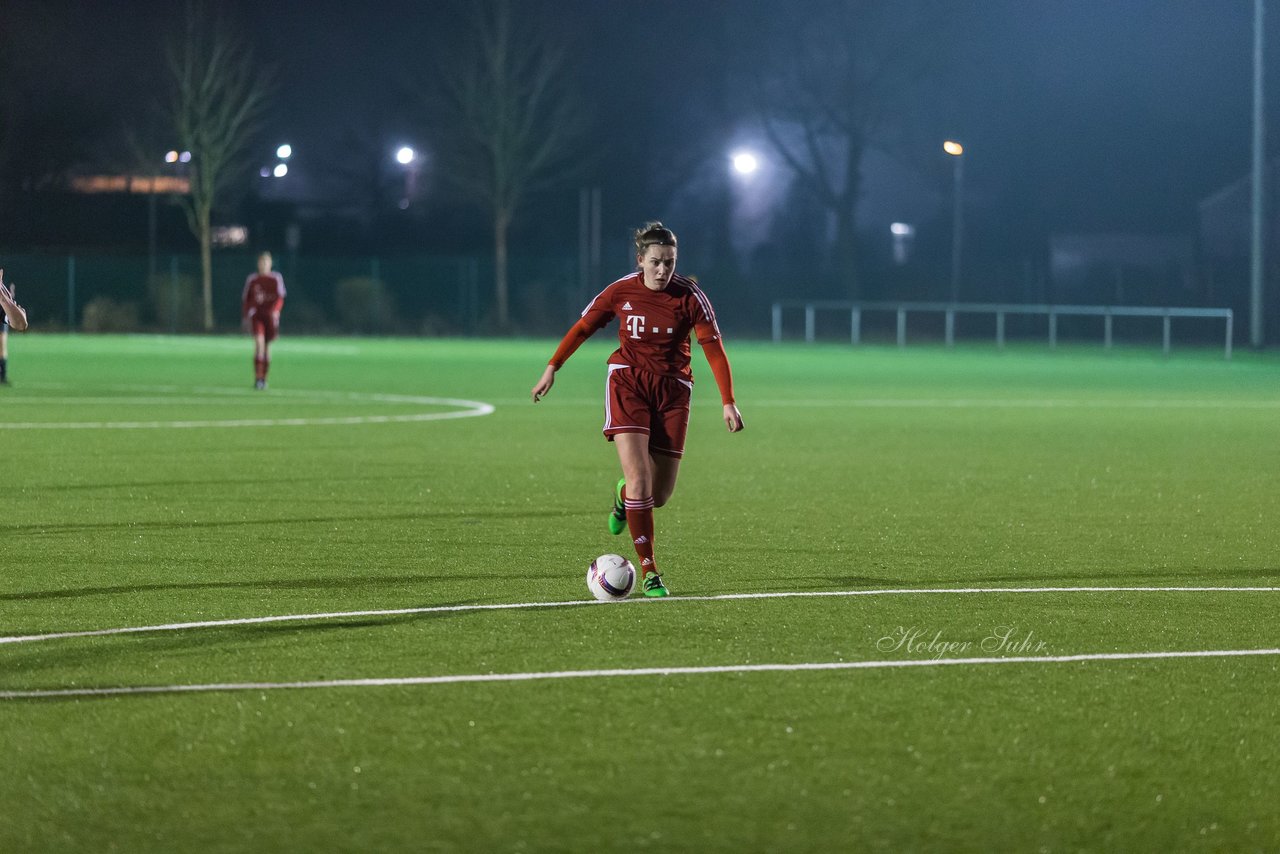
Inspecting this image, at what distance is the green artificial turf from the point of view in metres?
4.99

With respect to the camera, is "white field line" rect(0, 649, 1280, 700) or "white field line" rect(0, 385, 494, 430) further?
"white field line" rect(0, 385, 494, 430)

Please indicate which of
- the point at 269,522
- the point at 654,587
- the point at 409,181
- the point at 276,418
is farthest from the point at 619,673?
the point at 409,181

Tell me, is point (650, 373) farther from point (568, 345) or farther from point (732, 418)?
point (568, 345)

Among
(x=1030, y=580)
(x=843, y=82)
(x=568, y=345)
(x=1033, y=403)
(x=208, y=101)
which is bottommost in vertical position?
(x=1030, y=580)

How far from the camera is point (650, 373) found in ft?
29.9

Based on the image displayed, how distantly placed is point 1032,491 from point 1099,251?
179ft

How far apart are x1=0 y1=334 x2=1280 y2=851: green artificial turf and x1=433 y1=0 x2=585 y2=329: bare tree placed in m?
45.9

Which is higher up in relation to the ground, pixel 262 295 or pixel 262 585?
pixel 262 295

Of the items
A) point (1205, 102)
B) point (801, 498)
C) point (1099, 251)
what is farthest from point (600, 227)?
point (801, 498)

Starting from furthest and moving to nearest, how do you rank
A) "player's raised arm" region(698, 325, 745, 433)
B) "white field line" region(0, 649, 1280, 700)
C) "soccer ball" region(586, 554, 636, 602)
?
1. "player's raised arm" region(698, 325, 745, 433)
2. "soccer ball" region(586, 554, 636, 602)
3. "white field line" region(0, 649, 1280, 700)

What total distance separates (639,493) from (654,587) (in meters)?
0.53

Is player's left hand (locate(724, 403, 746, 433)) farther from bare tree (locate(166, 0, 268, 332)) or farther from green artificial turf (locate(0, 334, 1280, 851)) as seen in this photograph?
bare tree (locate(166, 0, 268, 332))

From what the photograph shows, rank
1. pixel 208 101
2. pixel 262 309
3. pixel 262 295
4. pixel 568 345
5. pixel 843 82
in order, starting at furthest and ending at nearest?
pixel 843 82
pixel 208 101
pixel 262 295
pixel 262 309
pixel 568 345

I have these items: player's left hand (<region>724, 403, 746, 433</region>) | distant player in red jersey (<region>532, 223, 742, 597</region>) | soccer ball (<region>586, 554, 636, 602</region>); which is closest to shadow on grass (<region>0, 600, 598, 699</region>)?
soccer ball (<region>586, 554, 636, 602</region>)
